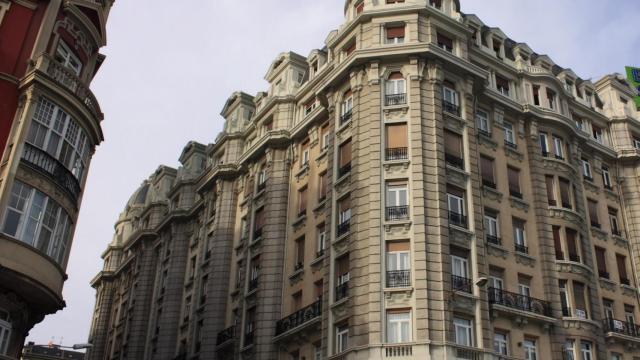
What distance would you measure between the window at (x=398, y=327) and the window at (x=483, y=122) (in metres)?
13.1

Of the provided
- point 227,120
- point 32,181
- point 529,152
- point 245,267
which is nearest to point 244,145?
point 227,120

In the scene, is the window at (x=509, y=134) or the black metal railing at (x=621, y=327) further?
the window at (x=509, y=134)

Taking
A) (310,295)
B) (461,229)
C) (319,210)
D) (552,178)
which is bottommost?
(310,295)

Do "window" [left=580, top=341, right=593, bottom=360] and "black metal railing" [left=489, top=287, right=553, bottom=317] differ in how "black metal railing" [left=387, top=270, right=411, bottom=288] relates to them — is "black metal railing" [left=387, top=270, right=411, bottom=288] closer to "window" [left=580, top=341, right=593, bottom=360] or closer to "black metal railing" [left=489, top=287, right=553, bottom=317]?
"black metal railing" [left=489, top=287, right=553, bottom=317]

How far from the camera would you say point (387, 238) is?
3134cm

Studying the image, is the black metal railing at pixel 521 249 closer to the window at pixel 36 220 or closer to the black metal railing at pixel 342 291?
the black metal railing at pixel 342 291

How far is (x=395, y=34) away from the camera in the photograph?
37.2 meters

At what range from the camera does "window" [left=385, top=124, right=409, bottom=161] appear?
33469 mm

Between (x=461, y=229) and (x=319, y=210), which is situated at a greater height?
(x=319, y=210)

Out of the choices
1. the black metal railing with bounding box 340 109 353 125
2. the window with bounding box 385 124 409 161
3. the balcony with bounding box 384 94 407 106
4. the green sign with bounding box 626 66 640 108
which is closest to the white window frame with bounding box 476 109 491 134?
the balcony with bounding box 384 94 407 106

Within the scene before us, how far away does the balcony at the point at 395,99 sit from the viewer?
A: 3500 centimetres

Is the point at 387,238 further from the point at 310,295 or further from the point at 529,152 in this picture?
the point at 529,152

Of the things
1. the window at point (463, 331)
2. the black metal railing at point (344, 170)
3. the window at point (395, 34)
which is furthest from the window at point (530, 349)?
the window at point (395, 34)

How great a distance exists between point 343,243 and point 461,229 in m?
5.61
